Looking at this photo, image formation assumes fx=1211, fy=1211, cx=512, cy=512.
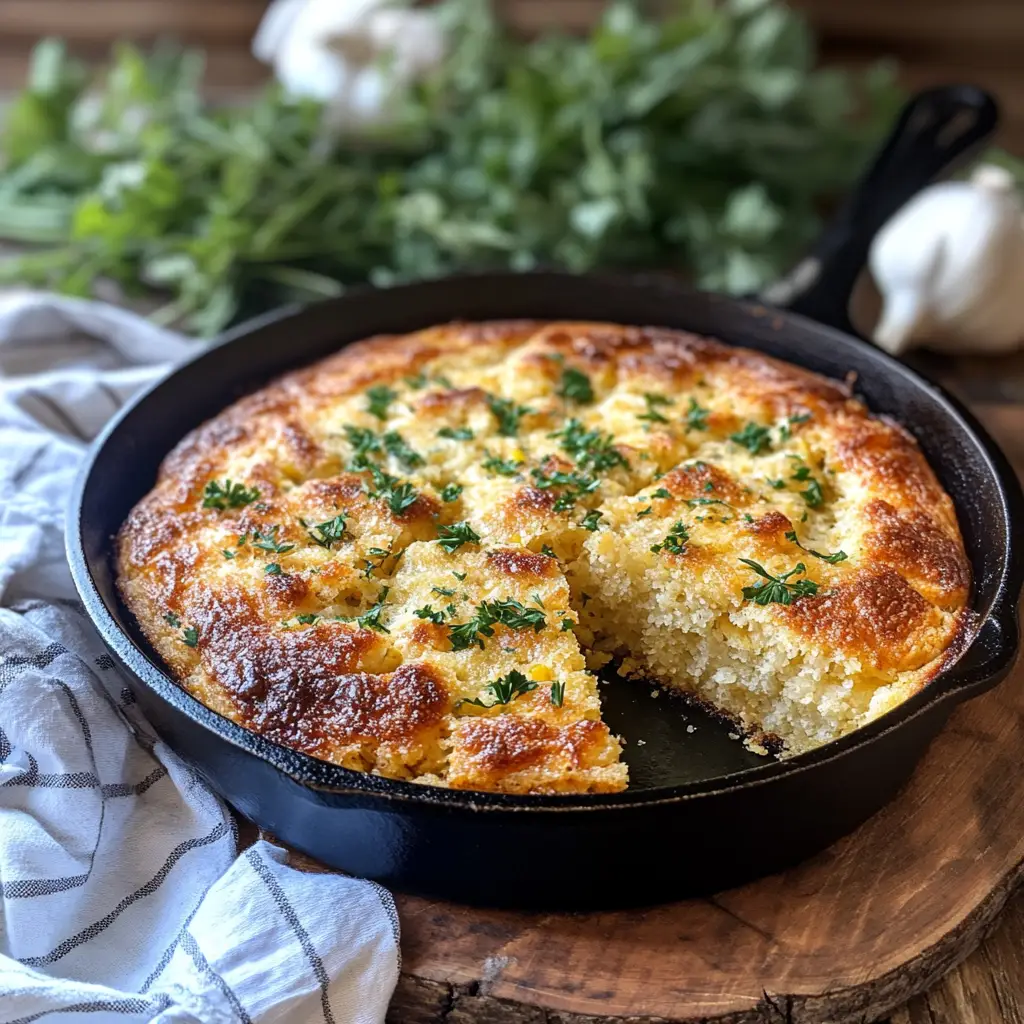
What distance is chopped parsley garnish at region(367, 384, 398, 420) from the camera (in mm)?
4133

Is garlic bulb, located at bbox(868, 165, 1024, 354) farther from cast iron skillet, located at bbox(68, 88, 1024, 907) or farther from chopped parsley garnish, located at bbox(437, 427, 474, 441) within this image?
chopped parsley garnish, located at bbox(437, 427, 474, 441)

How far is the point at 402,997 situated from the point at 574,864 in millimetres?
515

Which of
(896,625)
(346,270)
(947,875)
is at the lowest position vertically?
(346,270)

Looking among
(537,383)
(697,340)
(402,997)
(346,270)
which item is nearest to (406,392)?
(537,383)

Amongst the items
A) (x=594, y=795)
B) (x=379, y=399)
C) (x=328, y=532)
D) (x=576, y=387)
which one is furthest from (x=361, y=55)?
(x=594, y=795)

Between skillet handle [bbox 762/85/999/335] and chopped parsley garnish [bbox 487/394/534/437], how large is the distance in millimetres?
1180

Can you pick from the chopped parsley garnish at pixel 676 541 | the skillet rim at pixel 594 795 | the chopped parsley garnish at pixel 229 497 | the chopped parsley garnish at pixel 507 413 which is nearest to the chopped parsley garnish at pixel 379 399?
the chopped parsley garnish at pixel 507 413

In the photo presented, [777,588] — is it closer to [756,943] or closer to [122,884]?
[756,943]

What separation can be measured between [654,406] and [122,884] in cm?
226

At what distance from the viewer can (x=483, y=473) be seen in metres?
3.84

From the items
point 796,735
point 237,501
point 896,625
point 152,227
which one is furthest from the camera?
point 152,227

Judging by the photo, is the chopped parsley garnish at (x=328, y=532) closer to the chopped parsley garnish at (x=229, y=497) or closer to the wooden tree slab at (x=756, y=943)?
the chopped parsley garnish at (x=229, y=497)

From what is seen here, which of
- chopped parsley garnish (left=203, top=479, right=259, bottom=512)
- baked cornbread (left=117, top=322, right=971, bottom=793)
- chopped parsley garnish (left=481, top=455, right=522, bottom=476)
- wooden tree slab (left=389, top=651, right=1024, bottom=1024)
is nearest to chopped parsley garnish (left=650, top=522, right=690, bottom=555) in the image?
baked cornbread (left=117, top=322, right=971, bottom=793)

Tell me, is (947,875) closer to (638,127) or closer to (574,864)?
(574,864)
